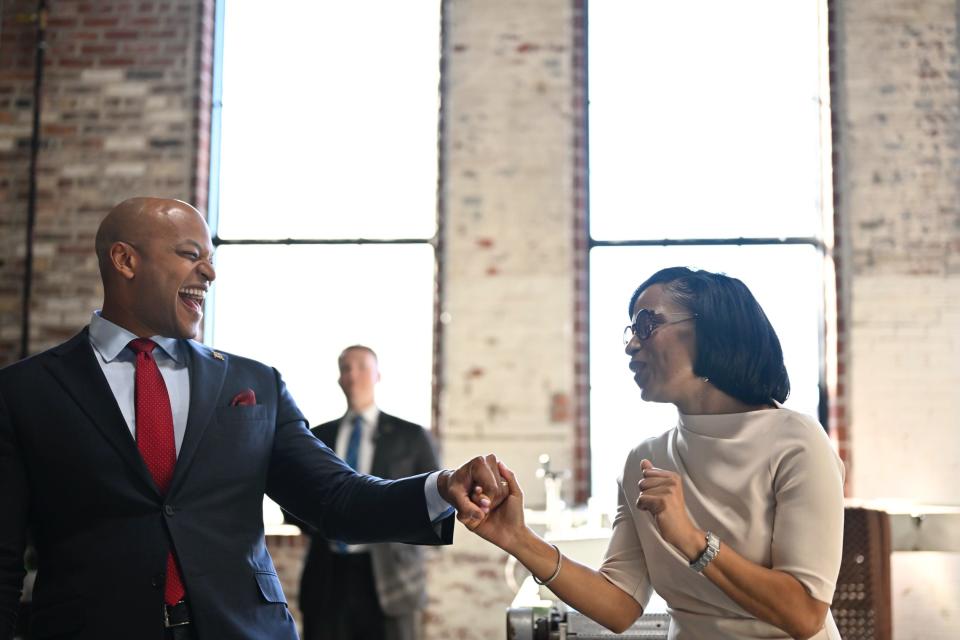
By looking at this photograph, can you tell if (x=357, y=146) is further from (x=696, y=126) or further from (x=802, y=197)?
(x=802, y=197)

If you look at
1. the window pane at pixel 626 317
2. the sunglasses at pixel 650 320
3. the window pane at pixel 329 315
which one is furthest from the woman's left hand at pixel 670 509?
the window pane at pixel 329 315

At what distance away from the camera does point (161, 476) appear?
2031 mm

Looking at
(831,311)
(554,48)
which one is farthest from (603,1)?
(831,311)

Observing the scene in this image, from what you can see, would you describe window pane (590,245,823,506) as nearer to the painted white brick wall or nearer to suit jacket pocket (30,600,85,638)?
the painted white brick wall

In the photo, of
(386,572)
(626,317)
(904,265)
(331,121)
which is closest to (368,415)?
(386,572)

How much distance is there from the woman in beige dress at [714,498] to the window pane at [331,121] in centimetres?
383

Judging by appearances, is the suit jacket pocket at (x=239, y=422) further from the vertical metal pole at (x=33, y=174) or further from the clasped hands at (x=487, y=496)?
the vertical metal pole at (x=33, y=174)

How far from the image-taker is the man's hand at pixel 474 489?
2.17 metres

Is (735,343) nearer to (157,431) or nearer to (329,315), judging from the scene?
(157,431)

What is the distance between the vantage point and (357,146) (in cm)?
596

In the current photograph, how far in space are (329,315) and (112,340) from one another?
3.67 metres

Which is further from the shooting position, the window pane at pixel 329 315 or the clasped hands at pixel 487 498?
the window pane at pixel 329 315

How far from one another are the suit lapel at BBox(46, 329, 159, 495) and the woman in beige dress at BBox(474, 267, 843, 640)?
2.50 ft

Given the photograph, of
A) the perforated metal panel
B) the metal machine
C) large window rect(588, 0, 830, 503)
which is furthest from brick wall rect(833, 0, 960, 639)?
the metal machine
